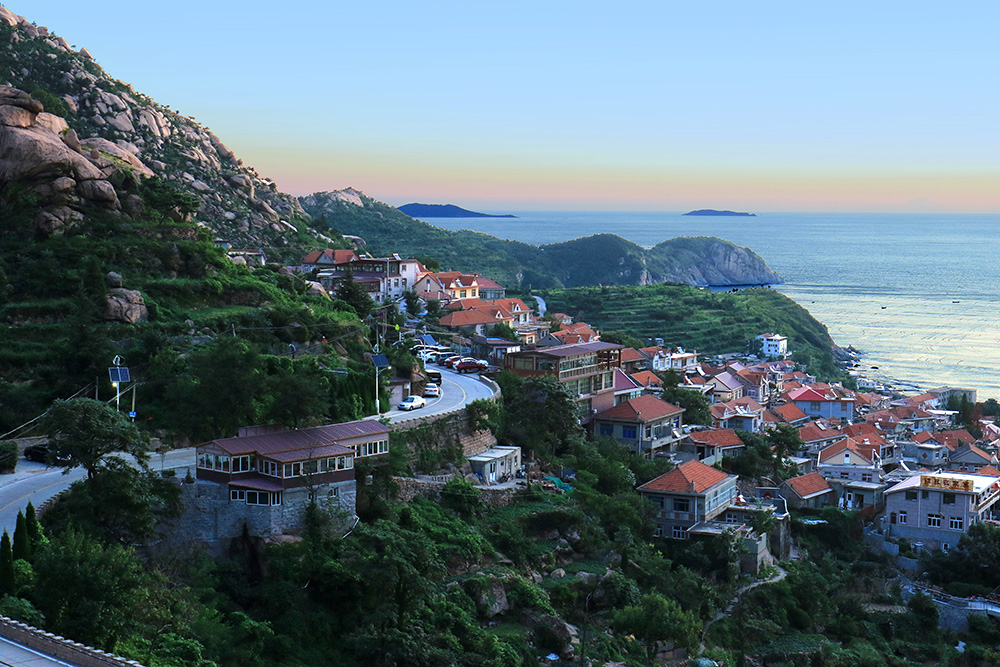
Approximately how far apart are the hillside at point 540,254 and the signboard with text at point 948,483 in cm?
5008

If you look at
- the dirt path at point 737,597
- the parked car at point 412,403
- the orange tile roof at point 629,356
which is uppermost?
the parked car at point 412,403

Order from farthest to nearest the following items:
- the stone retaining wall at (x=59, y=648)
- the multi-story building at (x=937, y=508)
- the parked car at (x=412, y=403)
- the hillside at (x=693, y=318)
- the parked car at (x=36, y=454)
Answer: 1. the hillside at (x=693, y=318)
2. the multi-story building at (x=937, y=508)
3. the parked car at (x=412, y=403)
4. the parked car at (x=36, y=454)
5. the stone retaining wall at (x=59, y=648)

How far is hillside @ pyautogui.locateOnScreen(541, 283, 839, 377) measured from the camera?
85312 mm

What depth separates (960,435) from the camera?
54250mm

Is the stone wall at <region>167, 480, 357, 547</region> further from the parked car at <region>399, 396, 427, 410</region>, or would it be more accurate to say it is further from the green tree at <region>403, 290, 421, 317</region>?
the green tree at <region>403, 290, 421, 317</region>

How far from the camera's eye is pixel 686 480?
3725cm

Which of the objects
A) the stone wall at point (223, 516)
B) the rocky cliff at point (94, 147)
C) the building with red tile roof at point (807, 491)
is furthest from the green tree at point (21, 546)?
the building with red tile roof at point (807, 491)

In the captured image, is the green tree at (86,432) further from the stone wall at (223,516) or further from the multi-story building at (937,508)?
the multi-story building at (937,508)

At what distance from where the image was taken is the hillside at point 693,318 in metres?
85.3

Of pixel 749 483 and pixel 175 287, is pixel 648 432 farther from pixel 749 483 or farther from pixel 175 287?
pixel 175 287

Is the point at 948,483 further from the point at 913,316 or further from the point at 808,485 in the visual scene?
the point at 913,316

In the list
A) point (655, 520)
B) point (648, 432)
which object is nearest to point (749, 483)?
point (648, 432)

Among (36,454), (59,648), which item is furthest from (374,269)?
(59,648)

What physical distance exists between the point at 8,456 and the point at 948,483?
3131cm
